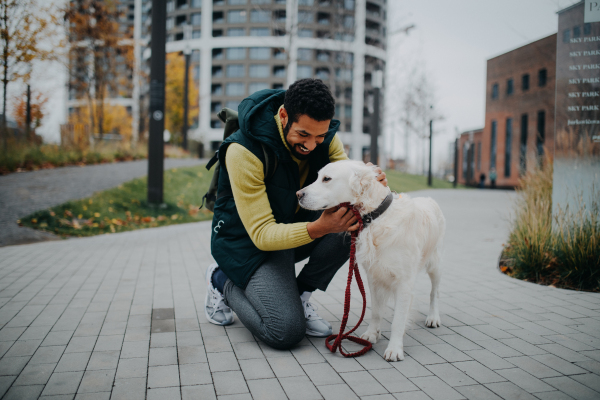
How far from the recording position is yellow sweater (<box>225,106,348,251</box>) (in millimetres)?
2656

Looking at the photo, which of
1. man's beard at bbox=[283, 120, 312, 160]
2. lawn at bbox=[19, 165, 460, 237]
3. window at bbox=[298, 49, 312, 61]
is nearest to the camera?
man's beard at bbox=[283, 120, 312, 160]

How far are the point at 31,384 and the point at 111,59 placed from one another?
19.3 m

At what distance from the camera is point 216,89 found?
190 feet

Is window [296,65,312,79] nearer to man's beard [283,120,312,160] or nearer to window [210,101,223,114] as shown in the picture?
window [210,101,223,114]

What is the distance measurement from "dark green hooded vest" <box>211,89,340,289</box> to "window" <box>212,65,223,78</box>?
57.7m

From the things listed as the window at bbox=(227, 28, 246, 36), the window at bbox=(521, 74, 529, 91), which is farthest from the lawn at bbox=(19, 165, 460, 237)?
the window at bbox=(227, 28, 246, 36)

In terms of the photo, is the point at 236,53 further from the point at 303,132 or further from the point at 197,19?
the point at 303,132

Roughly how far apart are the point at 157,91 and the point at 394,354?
7.57 m

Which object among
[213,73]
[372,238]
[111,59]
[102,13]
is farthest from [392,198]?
[213,73]

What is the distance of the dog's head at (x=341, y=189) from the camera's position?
2.59 m

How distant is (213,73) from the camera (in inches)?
2274

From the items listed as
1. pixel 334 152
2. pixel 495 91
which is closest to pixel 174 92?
pixel 495 91

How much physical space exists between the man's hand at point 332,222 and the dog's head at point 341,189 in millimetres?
80

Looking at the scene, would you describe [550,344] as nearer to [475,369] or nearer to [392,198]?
[475,369]
